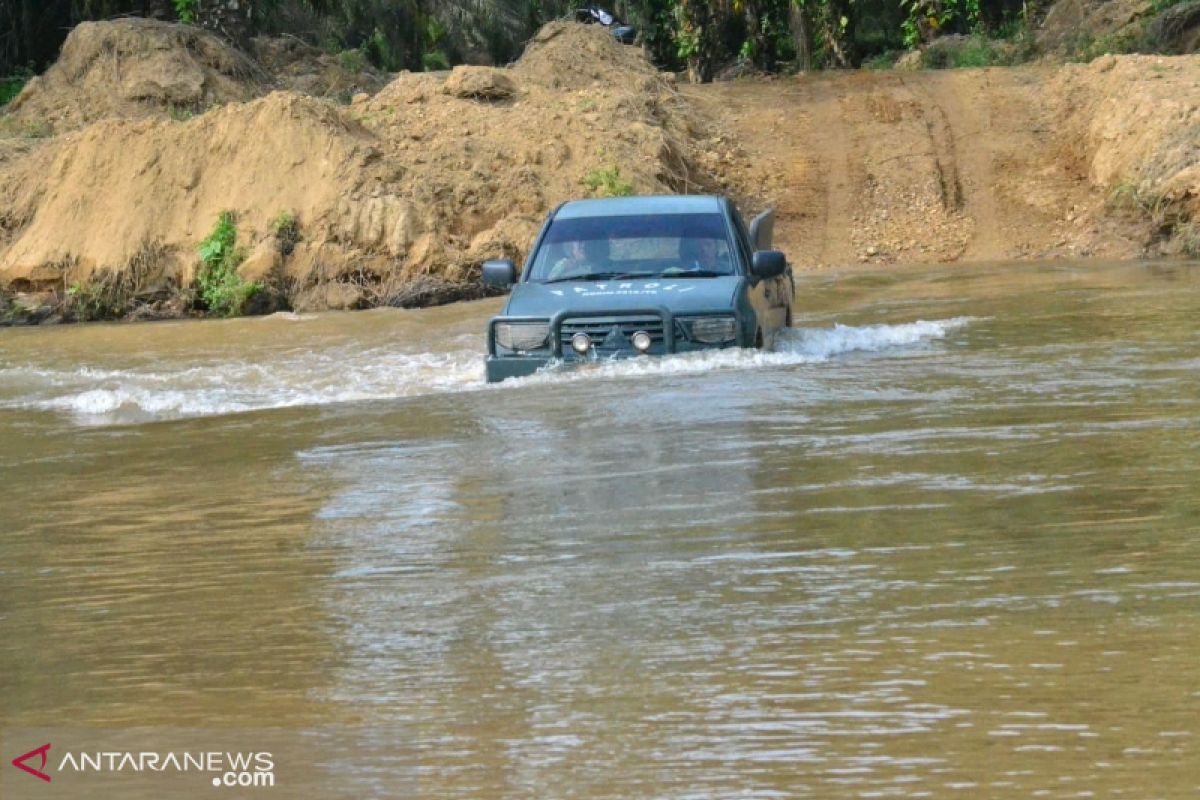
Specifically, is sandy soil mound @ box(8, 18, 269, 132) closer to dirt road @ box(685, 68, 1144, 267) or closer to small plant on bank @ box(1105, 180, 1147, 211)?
dirt road @ box(685, 68, 1144, 267)

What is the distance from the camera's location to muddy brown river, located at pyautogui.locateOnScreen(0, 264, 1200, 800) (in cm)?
450

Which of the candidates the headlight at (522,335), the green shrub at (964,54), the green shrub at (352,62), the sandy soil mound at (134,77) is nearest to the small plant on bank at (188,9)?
the sandy soil mound at (134,77)

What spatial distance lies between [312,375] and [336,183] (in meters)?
8.69

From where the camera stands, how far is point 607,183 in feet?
76.7

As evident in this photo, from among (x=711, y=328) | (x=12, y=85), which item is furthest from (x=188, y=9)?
(x=711, y=328)

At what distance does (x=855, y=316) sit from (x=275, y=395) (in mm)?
5977

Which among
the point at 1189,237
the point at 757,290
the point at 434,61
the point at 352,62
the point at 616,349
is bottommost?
the point at 1189,237

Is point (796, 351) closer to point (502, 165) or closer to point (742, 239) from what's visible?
point (742, 239)

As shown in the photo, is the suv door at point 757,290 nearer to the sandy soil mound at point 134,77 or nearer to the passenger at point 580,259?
the passenger at point 580,259

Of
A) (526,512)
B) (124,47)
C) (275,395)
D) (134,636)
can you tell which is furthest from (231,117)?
(134,636)

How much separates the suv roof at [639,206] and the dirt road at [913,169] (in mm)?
11166

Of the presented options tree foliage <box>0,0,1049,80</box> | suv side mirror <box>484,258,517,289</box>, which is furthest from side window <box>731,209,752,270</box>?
tree foliage <box>0,0,1049,80</box>

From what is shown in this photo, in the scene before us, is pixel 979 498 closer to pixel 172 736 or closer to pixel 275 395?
pixel 172 736

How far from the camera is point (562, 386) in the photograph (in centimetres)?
1169
